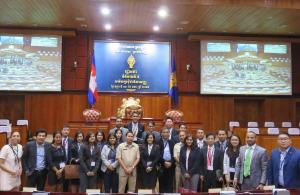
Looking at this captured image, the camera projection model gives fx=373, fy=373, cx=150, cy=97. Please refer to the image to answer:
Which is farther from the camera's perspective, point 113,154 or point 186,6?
point 186,6

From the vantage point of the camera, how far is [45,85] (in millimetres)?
12539

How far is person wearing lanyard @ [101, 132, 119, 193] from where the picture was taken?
646 centimetres

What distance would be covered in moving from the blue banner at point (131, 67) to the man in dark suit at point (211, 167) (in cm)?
687

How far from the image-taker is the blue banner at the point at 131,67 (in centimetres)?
1291

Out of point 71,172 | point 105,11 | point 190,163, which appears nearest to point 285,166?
point 190,163

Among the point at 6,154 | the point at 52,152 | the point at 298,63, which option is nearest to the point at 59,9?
the point at 52,152

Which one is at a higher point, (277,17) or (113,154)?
(277,17)

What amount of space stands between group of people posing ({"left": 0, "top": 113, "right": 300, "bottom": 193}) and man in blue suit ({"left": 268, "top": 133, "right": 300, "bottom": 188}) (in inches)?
16.0

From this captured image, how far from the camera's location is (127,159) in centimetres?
640

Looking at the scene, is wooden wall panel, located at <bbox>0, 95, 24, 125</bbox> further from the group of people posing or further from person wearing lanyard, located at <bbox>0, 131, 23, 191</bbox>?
person wearing lanyard, located at <bbox>0, 131, 23, 191</bbox>

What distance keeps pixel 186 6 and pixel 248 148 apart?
16.2 ft

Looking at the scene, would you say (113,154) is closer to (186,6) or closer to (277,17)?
(186,6)

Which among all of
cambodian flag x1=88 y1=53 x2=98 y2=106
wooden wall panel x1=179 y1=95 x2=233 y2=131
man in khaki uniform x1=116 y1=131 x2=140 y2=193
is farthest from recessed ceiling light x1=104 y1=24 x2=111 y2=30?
man in khaki uniform x1=116 y1=131 x2=140 y2=193

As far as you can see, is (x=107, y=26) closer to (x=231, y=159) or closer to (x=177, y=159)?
(x=177, y=159)
